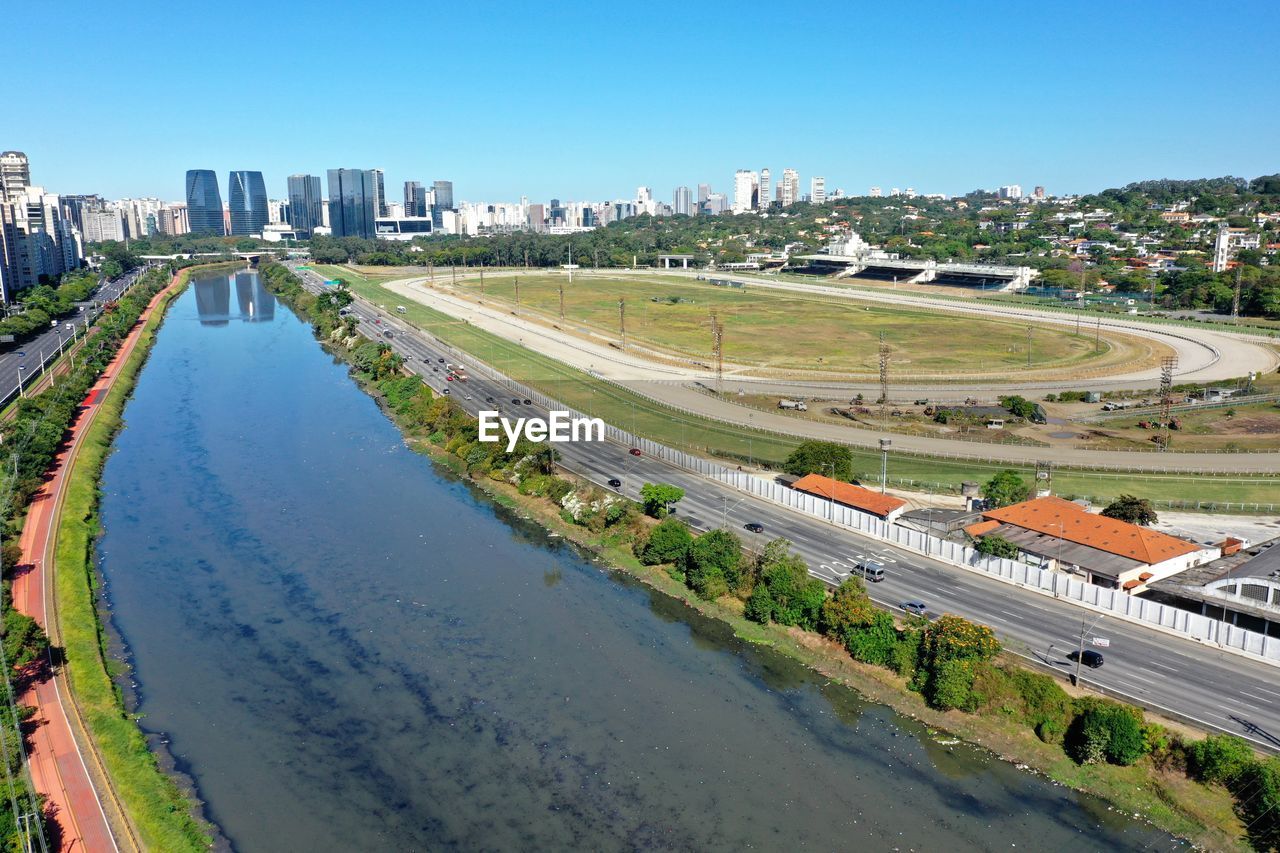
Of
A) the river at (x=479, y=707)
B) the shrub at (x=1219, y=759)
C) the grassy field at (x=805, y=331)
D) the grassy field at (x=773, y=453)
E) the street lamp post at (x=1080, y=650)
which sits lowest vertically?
the river at (x=479, y=707)

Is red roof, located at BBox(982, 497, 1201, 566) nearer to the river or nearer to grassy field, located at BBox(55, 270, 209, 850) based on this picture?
the river

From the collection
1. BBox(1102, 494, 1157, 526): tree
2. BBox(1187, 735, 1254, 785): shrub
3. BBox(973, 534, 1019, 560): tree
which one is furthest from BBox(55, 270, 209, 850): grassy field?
BBox(1102, 494, 1157, 526): tree

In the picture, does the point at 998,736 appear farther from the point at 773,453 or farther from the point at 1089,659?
the point at 773,453

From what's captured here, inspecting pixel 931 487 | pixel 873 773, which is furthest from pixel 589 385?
pixel 873 773

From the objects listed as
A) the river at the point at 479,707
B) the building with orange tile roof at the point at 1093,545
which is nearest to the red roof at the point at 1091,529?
the building with orange tile roof at the point at 1093,545

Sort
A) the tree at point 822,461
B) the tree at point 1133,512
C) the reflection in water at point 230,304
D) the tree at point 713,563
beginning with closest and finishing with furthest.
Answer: the tree at point 713,563 → the tree at point 1133,512 → the tree at point 822,461 → the reflection in water at point 230,304

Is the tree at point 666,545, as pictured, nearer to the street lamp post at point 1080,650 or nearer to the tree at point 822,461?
the tree at point 822,461

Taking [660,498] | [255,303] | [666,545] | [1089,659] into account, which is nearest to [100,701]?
[666,545]
